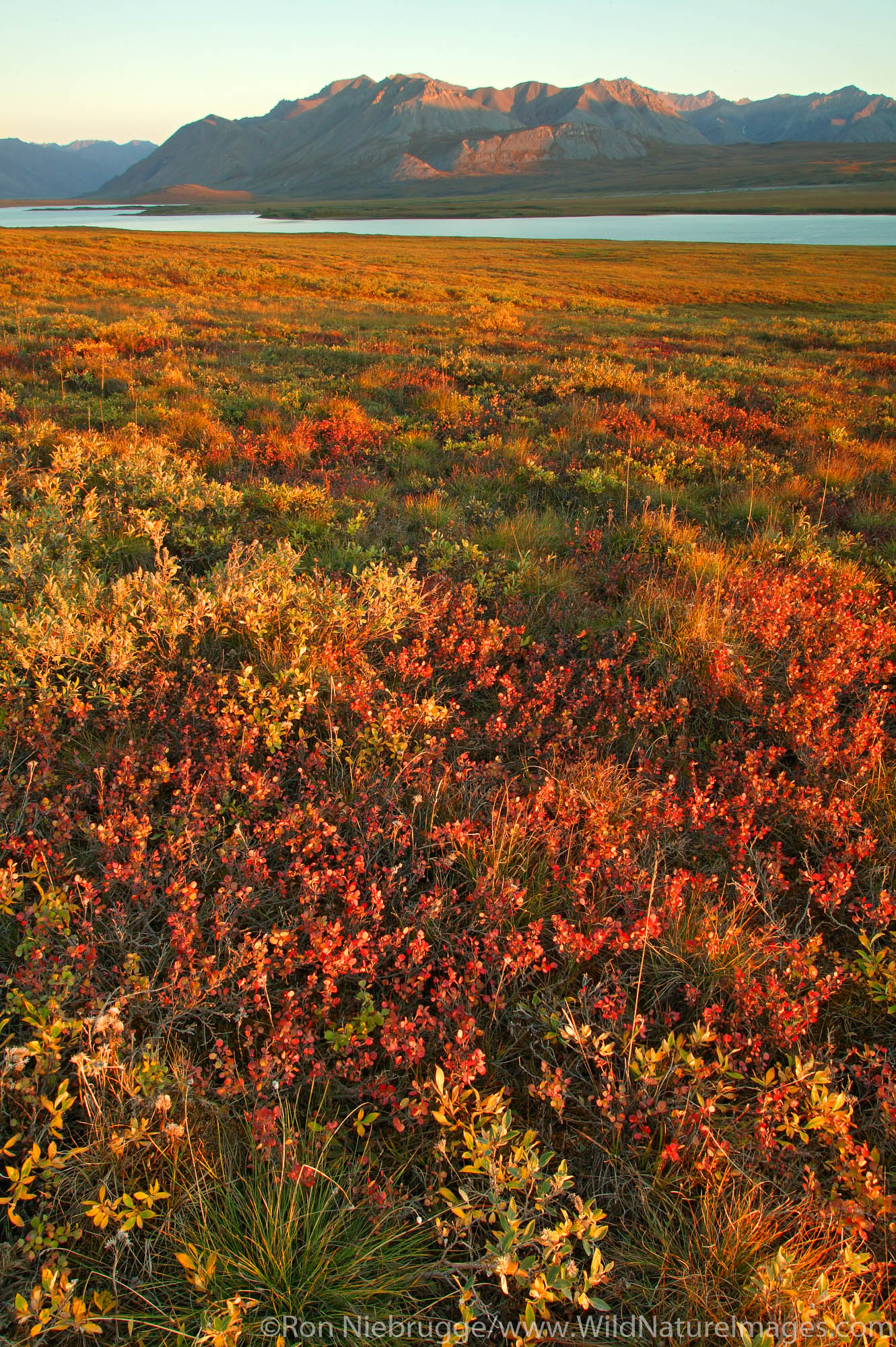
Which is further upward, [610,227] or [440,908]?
[610,227]

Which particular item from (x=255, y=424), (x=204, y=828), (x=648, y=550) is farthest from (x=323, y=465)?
(x=204, y=828)

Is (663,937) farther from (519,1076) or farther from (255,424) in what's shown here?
(255,424)

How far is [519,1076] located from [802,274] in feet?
183

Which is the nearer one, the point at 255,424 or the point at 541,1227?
the point at 541,1227

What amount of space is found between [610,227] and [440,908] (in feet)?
428

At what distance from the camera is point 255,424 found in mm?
8789

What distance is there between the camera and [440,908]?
2658mm

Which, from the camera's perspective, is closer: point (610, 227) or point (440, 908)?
point (440, 908)

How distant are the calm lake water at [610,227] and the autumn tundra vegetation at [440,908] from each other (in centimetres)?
8257

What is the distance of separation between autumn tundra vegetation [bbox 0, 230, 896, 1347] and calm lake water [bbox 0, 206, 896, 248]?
82574mm

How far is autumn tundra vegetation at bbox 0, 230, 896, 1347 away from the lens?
6.04 feet

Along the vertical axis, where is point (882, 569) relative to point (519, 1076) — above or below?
above

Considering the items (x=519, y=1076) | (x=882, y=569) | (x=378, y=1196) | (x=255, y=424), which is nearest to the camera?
Answer: (x=378, y=1196)

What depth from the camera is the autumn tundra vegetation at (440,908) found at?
1.84m
